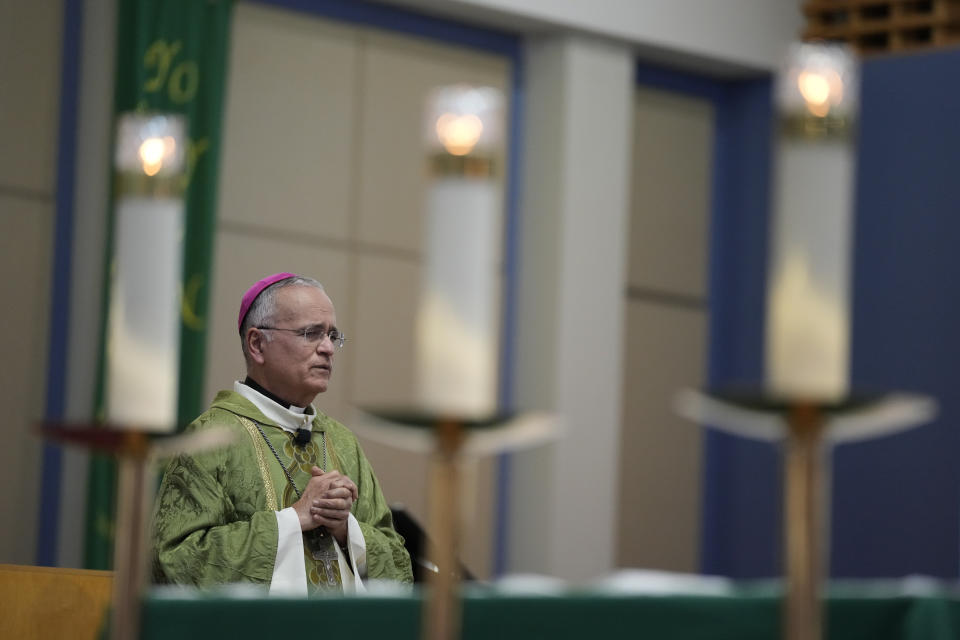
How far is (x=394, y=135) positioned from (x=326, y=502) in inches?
162

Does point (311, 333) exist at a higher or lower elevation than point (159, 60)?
lower

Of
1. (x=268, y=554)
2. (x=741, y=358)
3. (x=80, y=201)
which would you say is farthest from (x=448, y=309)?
(x=741, y=358)

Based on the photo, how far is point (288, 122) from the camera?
7016 mm

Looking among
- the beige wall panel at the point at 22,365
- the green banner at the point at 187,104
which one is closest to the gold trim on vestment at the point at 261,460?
the green banner at the point at 187,104

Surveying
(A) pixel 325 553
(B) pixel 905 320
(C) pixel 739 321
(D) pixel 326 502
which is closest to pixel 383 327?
(C) pixel 739 321

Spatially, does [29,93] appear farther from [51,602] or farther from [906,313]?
[906,313]

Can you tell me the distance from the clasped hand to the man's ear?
1.46 ft

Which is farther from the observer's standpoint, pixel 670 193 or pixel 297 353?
pixel 670 193

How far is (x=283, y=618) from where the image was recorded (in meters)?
1.63

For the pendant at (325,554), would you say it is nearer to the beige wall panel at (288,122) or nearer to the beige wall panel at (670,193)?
the beige wall panel at (288,122)

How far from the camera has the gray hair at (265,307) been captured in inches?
155

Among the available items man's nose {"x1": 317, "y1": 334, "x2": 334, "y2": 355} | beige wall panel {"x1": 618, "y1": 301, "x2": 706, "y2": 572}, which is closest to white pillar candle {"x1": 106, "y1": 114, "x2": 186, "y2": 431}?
man's nose {"x1": 317, "y1": 334, "x2": 334, "y2": 355}

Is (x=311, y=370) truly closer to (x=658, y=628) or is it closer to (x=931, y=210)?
(x=658, y=628)

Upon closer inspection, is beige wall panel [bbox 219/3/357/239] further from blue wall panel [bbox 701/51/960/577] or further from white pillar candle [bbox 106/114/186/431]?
white pillar candle [bbox 106/114/186/431]
